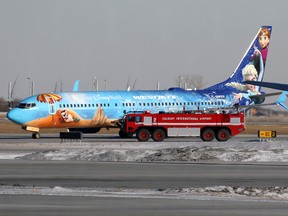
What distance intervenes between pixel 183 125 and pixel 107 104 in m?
10.9

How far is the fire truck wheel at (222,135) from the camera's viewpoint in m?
64.3

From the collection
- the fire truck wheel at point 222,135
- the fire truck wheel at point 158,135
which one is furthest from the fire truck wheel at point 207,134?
the fire truck wheel at point 158,135

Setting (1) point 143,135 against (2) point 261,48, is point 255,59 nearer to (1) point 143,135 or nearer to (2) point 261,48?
(2) point 261,48

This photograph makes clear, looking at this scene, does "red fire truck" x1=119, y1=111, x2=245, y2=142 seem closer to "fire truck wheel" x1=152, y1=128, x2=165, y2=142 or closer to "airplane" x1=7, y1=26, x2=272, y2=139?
"fire truck wheel" x1=152, y1=128, x2=165, y2=142

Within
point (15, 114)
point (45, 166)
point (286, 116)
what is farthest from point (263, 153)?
point (286, 116)

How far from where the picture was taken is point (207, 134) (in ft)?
211

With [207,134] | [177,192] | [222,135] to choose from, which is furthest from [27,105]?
[177,192]

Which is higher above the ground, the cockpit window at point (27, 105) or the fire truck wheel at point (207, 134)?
the cockpit window at point (27, 105)

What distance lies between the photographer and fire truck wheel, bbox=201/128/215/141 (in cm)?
6436

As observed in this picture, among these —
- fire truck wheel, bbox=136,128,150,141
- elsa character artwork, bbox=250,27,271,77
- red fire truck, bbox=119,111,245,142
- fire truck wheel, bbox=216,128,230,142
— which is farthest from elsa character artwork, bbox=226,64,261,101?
fire truck wheel, bbox=136,128,150,141

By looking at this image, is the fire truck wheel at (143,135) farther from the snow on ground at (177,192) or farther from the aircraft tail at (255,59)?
the snow on ground at (177,192)

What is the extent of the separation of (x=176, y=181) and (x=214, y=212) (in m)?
9.44

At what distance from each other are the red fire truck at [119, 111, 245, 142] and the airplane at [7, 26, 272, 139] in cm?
780

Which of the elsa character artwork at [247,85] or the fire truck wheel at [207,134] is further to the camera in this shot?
the elsa character artwork at [247,85]
